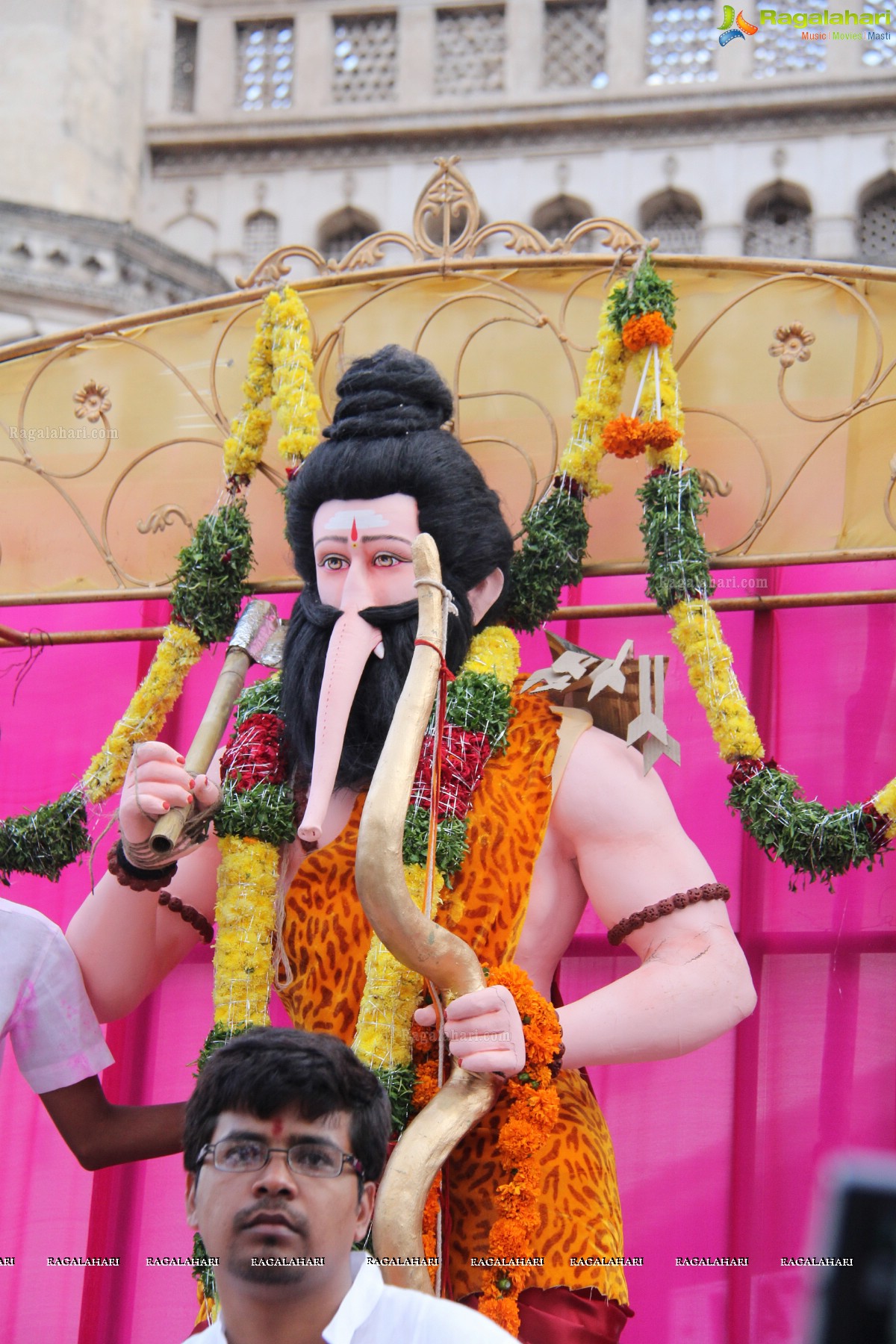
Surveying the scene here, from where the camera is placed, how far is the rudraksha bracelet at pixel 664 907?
2426mm

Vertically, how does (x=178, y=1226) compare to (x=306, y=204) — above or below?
below

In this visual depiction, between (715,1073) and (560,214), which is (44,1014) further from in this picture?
(560,214)

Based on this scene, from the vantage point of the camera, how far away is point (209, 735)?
8.59 ft

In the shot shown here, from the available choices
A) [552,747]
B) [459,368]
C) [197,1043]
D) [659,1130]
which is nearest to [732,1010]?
[552,747]

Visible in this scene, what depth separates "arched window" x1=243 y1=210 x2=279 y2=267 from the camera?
8.84 m

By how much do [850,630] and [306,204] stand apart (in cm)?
644

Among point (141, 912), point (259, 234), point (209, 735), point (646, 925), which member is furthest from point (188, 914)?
point (259, 234)

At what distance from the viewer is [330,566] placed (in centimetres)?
271

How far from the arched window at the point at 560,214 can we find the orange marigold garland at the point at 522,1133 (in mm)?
6825

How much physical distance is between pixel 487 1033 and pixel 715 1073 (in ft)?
3.28

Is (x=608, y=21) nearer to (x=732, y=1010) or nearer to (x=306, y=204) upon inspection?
(x=306, y=204)

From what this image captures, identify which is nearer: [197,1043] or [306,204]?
[197,1043]

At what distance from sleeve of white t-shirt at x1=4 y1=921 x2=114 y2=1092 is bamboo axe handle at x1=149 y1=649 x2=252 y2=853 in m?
0.33

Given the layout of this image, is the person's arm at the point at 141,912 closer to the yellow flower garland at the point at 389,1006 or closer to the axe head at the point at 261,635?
the axe head at the point at 261,635
